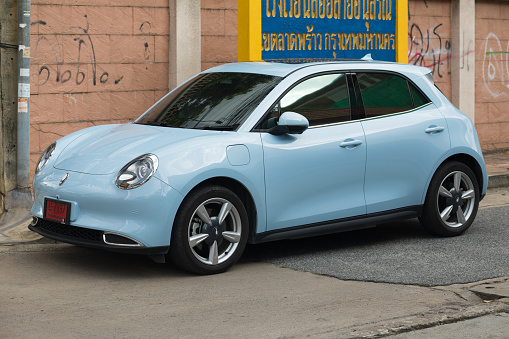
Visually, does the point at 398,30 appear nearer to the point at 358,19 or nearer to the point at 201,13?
the point at 358,19

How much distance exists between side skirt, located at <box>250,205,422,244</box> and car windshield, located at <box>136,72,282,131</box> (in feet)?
3.02

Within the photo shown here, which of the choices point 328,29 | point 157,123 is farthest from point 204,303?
Answer: point 328,29

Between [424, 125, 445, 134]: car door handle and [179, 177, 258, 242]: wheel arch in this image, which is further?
[424, 125, 445, 134]: car door handle

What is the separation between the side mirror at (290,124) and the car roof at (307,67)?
0.56 meters

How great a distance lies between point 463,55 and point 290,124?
29.5ft

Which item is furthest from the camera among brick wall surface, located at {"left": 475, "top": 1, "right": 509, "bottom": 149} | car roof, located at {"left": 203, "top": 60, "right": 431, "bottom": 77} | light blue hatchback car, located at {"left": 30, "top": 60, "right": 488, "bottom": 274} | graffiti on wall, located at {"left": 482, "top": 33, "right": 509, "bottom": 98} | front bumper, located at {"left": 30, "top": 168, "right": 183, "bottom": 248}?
graffiti on wall, located at {"left": 482, "top": 33, "right": 509, "bottom": 98}

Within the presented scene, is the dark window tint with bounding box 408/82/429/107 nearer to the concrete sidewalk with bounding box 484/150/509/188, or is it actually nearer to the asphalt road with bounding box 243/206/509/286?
the asphalt road with bounding box 243/206/509/286

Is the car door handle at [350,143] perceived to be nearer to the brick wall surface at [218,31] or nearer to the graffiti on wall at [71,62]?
the graffiti on wall at [71,62]

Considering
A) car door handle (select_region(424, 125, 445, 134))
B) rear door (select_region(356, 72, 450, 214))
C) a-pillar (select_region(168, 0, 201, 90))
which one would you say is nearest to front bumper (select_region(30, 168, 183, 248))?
rear door (select_region(356, 72, 450, 214))

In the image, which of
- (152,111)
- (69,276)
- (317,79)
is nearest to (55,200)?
(69,276)

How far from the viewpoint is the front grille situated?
6.53 meters

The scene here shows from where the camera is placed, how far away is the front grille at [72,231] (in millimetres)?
6533

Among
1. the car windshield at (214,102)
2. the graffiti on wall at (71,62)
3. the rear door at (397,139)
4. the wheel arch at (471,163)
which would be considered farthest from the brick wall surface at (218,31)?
the wheel arch at (471,163)

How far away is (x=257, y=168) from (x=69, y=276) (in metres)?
1.65
